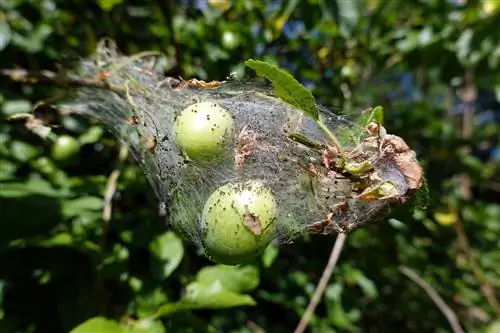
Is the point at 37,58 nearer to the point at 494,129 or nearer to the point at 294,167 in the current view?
the point at 294,167

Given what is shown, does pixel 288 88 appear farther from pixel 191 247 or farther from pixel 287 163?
pixel 191 247

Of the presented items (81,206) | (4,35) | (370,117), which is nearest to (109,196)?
(81,206)

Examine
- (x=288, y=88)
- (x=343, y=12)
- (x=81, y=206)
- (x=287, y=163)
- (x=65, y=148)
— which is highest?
(x=343, y=12)

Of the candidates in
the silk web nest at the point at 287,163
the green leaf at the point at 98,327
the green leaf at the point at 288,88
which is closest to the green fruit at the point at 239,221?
the silk web nest at the point at 287,163

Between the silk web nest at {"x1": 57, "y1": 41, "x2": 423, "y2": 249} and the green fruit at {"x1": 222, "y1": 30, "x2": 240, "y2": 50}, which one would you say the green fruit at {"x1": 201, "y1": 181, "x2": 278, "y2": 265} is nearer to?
the silk web nest at {"x1": 57, "y1": 41, "x2": 423, "y2": 249}

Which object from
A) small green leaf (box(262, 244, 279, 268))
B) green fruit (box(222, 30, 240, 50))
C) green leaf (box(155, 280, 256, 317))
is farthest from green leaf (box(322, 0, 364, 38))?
green leaf (box(155, 280, 256, 317))

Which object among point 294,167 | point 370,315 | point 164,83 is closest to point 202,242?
point 294,167

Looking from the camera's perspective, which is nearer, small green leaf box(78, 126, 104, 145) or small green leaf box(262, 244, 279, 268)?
small green leaf box(262, 244, 279, 268)
